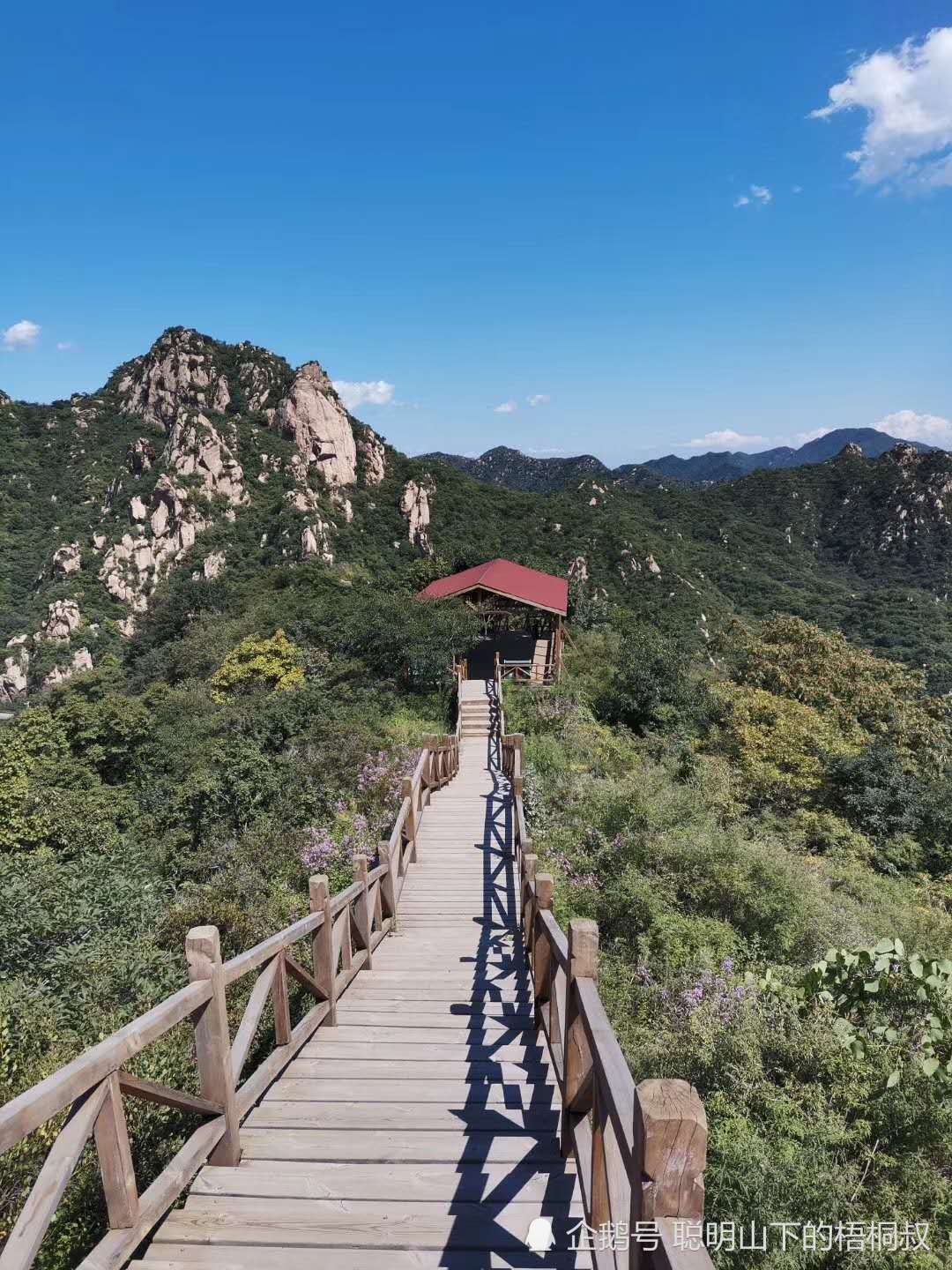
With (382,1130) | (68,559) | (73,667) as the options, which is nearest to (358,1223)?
(382,1130)

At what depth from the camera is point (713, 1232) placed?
372 cm

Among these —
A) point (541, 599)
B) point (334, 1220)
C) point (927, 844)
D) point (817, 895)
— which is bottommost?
point (927, 844)

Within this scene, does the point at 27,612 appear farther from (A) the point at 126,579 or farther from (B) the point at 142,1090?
(B) the point at 142,1090

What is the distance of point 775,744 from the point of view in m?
16.0

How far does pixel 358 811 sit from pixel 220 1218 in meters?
9.13

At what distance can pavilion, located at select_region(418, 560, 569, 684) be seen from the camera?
76.1 ft

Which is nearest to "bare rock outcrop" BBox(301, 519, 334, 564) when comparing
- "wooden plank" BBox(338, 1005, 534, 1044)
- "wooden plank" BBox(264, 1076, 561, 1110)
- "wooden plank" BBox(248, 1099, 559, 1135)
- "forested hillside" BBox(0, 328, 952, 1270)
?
"forested hillside" BBox(0, 328, 952, 1270)

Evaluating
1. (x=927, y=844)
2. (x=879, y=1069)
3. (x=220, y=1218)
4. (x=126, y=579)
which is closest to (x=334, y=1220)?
(x=220, y=1218)

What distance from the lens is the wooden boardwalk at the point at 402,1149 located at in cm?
278

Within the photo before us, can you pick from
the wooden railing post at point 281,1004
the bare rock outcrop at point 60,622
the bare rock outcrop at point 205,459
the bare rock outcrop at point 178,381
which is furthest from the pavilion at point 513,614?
the bare rock outcrop at point 178,381

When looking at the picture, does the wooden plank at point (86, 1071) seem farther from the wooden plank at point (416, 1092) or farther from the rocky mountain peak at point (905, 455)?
the rocky mountain peak at point (905, 455)

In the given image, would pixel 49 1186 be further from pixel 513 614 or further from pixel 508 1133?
pixel 513 614

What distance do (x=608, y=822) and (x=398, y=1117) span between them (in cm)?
693

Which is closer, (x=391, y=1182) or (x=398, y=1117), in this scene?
(x=391, y=1182)
